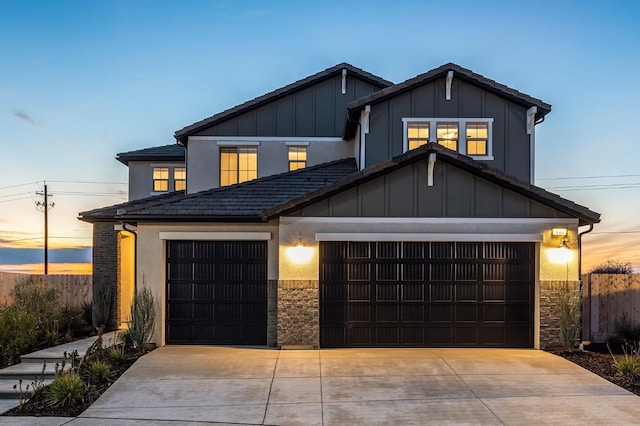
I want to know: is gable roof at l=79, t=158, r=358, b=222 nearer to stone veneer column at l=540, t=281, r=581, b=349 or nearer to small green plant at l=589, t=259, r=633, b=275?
stone veneer column at l=540, t=281, r=581, b=349

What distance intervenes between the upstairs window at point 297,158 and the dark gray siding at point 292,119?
1.45 ft

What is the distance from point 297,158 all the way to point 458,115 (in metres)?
5.20

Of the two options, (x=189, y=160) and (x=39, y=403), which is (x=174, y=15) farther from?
(x=39, y=403)

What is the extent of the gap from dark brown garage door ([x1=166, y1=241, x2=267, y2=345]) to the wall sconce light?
0.93 metres

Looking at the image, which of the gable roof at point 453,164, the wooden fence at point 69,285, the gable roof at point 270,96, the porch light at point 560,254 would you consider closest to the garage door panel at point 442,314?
the porch light at point 560,254

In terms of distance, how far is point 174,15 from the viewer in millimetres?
17266

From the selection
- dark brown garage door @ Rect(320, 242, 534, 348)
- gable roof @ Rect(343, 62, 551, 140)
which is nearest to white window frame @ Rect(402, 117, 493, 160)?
gable roof @ Rect(343, 62, 551, 140)

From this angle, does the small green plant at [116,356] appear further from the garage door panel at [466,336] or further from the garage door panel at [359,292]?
the garage door panel at [466,336]

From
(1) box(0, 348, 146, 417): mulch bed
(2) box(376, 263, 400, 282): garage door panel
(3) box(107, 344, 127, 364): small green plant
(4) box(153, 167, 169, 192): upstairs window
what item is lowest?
(1) box(0, 348, 146, 417): mulch bed

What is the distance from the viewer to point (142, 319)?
1196 centimetres

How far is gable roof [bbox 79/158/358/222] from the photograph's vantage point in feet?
40.5

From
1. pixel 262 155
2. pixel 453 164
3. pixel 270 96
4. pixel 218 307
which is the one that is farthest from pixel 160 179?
pixel 453 164

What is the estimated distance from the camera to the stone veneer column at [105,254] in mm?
17266

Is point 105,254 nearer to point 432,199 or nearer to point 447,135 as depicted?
point 432,199
